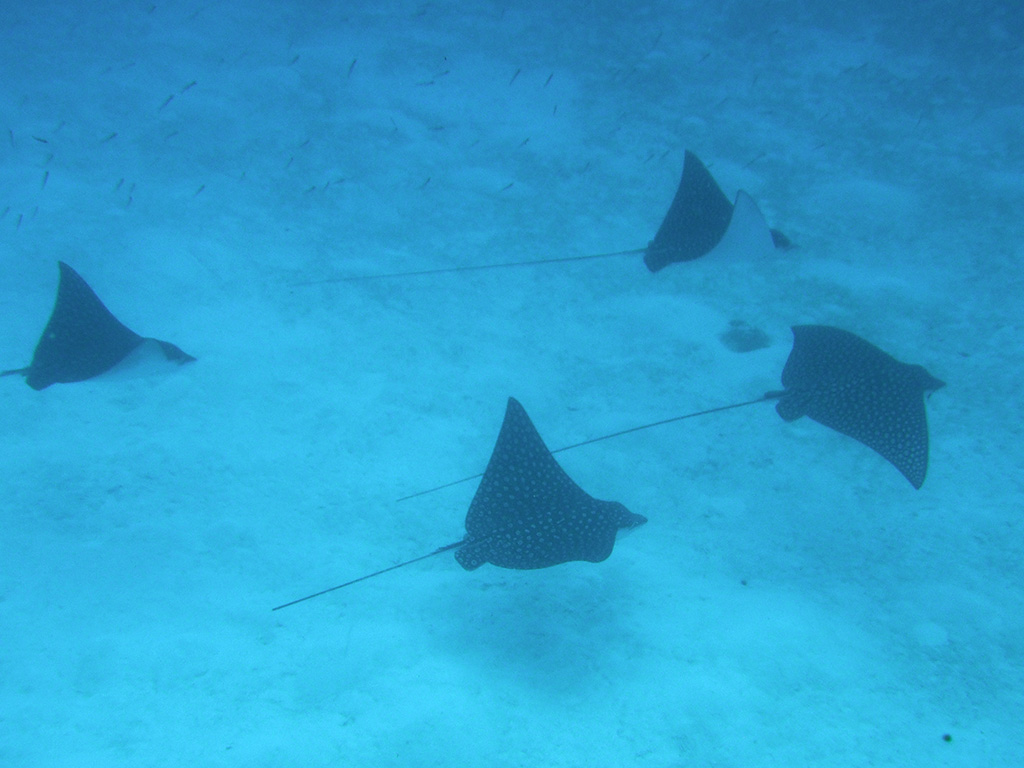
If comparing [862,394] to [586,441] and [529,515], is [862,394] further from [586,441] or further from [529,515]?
[529,515]

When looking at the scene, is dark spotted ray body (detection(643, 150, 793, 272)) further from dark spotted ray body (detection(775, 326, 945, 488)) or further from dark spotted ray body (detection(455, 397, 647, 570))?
dark spotted ray body (detection(455, 397, 647, 570))

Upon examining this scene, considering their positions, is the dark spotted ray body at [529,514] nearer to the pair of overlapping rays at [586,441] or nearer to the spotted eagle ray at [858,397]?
the pair of overlapping rays at [586,441]

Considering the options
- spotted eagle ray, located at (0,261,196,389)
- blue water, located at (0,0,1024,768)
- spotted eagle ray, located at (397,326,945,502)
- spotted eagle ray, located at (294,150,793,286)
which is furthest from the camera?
spotted eagle ray, located at (294,150,793,286)

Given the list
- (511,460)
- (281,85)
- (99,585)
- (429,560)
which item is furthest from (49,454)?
(281,85)

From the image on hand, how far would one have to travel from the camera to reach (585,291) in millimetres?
4766

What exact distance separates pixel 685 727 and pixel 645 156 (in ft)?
17.6

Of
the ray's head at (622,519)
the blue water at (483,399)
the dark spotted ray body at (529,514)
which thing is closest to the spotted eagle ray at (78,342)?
the blue water at (483,399)

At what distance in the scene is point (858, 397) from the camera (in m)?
3.54

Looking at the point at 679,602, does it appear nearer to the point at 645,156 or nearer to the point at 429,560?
the point at 429,560

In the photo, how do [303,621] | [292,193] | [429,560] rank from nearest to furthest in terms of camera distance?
[303,621], [429,560], [292,193]

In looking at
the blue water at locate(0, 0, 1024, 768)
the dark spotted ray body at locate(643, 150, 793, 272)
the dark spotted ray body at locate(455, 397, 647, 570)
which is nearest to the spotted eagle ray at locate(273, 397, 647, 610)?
the dark spotted ray body at locate(455, 397, 647, 570)

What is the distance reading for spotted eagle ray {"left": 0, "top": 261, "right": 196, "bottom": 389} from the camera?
374cm

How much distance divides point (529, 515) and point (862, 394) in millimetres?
2308

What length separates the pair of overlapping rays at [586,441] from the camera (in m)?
2.97
